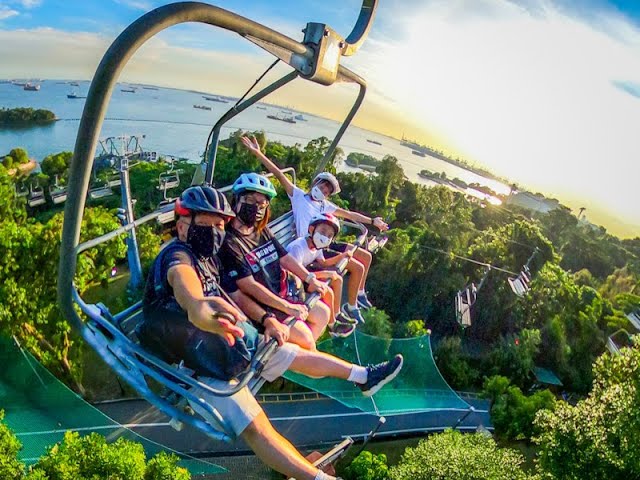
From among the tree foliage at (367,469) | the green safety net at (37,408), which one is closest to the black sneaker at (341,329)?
the green safety net at (37,408)

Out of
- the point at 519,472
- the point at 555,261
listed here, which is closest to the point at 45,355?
the point at 519,472

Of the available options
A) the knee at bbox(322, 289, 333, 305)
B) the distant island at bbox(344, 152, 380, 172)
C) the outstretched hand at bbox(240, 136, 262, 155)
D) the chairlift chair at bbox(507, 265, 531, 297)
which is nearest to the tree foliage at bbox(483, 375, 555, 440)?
the chairlift chair at bbox(507, 265, 531, 297)

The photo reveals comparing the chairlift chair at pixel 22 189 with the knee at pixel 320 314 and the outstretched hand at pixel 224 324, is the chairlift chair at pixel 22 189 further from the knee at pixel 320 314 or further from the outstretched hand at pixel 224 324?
the outstretched hand at pixel 224 324

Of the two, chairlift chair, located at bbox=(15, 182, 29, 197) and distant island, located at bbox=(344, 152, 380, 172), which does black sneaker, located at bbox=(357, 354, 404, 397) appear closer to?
chairlift chair, located at bbox=(15, 182, 29, 197)

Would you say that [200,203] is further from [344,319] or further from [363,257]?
[363,257]

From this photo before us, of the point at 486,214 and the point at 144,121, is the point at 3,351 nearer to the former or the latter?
the point at 486,214
